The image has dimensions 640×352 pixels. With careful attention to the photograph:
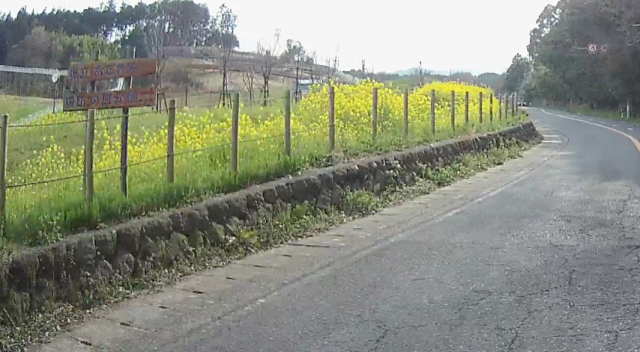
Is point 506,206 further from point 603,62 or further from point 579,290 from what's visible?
point 603,62

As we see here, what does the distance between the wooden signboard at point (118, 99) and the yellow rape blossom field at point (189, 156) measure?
480 mm

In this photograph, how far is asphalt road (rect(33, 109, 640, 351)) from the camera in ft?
17.7

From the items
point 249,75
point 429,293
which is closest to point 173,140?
point 429,293

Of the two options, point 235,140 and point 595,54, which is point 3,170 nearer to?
point 235,140

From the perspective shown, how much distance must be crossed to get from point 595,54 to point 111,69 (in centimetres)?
4706

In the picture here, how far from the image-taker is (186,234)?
25.0 ft

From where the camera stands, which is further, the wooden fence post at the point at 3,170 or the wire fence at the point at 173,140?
the wire fence at the point at 173,140

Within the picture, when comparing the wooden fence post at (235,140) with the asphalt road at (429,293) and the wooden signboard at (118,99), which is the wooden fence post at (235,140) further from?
the wooden signboard at (118,99)

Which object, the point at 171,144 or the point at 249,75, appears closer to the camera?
the point at 171,144

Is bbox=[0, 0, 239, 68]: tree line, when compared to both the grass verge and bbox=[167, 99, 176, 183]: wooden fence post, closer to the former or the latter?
the grass verge

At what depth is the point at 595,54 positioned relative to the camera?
50.4m

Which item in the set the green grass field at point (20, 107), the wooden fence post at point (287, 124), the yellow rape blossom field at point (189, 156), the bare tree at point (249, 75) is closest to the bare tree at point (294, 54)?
the bare tree at point (249, 75)

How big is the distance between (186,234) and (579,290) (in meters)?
3.57

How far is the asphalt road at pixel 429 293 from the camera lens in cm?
540
